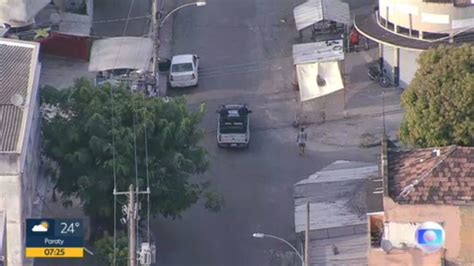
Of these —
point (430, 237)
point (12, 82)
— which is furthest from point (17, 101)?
point (430, 237)

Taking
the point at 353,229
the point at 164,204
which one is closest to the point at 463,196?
the point at 353,229

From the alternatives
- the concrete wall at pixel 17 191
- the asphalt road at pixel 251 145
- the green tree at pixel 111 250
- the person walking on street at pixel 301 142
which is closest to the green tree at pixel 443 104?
the asphalt road at pixel 251 145

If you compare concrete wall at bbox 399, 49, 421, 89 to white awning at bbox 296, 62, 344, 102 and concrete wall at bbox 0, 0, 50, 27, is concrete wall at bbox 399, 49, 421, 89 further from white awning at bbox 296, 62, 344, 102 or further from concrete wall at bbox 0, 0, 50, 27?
concrete wall at bbox 0, 0, 50, 27

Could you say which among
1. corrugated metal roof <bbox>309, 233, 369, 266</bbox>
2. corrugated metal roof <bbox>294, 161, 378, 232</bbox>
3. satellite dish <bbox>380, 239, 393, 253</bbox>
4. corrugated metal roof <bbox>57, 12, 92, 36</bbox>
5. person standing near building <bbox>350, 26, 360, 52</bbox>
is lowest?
corrugated metal roof <bbox>309, 233, 369, 266</bbox>

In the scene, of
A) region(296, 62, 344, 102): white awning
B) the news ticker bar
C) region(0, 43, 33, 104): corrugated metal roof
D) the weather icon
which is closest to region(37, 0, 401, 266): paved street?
region(296, 62, 344, 102): white awning

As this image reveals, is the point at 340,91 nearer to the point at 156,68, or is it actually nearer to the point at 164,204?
the point at 156,68
